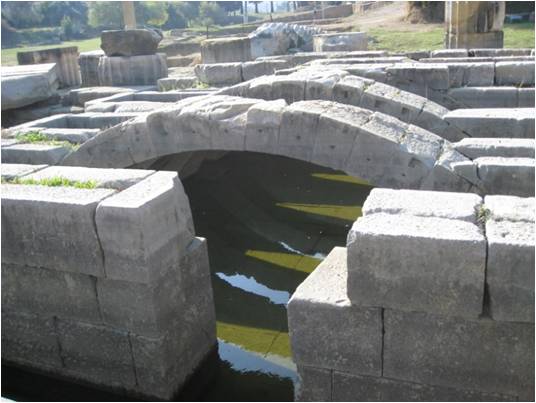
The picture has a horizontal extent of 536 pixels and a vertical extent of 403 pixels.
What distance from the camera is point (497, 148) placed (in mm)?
5141

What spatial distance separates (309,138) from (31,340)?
310 centimetres

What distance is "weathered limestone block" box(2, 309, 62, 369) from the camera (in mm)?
4398

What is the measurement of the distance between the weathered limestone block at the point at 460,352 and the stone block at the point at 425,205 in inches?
22.7

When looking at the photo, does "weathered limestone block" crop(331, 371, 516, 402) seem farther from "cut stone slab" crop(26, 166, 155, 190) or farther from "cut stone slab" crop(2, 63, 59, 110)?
"cut stone slab" crop(2, 63, 59, 110)

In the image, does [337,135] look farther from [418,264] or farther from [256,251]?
[418,264]

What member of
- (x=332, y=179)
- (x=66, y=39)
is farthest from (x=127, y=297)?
(x=66, y=39)

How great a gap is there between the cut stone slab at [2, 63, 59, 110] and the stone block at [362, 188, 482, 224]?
8417mm

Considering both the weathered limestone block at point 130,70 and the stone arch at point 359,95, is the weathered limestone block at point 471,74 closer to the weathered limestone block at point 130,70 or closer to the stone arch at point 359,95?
the stone arch at point 359,95

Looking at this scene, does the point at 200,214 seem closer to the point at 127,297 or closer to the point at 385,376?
the point at 127,297

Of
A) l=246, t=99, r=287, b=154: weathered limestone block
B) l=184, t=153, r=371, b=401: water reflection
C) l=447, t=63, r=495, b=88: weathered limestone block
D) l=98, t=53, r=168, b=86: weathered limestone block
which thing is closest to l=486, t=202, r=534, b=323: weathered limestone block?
l=184, t=153, r=371, b=401: water reflection

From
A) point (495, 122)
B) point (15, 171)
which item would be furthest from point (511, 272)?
point (15, 171)

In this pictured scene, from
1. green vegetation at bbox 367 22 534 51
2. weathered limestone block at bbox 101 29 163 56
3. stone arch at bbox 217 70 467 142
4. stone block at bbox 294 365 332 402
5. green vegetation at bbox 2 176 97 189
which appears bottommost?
stone block at bbox 294 365 332 402

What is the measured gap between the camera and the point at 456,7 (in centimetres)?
1359

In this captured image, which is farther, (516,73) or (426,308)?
(516,73)
